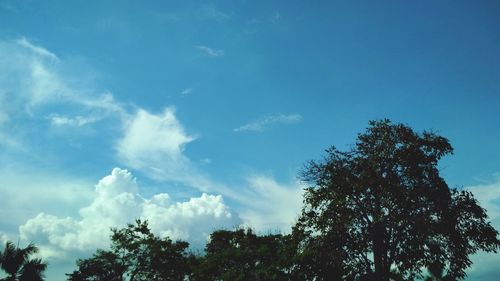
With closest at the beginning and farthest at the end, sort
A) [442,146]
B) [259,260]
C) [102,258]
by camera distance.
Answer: [442,146] < [259,260] < [102,258]

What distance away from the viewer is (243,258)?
44125 millimetres

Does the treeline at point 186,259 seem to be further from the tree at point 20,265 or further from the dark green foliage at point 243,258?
the tree at point 20,265

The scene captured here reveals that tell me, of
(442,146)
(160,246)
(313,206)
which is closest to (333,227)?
(313,206)

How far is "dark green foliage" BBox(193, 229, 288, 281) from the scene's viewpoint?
1626 inches

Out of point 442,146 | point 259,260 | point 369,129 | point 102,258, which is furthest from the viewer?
point 102,258

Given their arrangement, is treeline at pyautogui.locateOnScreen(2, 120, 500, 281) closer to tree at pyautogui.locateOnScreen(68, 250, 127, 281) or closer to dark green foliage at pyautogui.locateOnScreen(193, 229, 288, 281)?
dark green foliage at pyautogui.locateOnScreen(193, 229, 288, 281)

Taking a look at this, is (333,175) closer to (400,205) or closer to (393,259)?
(400,205)

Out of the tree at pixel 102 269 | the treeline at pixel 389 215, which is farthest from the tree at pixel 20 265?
the treeline at pixel 389 215

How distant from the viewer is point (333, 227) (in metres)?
28.3

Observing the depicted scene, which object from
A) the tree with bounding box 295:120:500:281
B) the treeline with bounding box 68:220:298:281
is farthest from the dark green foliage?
the tree with bounding box 295:120:500:281

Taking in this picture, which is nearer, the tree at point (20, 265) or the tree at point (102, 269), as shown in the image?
the tree at point (20, 265)

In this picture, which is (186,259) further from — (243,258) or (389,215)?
(389,215)

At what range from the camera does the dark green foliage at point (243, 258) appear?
41312 millimetres

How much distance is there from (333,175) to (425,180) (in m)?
6.71
